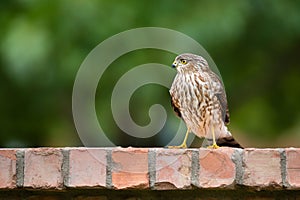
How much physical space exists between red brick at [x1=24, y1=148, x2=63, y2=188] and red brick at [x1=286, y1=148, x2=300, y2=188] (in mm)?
614

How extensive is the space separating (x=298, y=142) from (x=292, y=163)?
13.9 feet

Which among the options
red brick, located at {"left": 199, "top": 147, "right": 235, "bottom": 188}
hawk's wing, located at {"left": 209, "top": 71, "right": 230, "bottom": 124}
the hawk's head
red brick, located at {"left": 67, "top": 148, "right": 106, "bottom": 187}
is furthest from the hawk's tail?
red brick, located at {"left": 67, "top": 148, "right": 106, "bottom": 187}

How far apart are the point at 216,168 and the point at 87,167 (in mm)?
349

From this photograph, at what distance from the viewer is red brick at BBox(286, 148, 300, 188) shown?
2311 millimetres

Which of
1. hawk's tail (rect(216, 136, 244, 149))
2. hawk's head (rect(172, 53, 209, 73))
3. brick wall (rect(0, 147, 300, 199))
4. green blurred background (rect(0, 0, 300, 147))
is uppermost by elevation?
green blurred background (rect(0, 0, 300, 147))

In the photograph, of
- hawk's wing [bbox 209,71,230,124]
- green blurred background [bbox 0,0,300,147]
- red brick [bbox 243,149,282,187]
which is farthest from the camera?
green blurred background [bbox 0,0,300,147]

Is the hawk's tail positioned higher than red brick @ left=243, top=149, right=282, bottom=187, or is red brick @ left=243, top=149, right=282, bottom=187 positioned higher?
the hawk's tail

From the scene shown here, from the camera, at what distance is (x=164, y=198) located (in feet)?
7.86

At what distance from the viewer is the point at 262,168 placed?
7.63 feet

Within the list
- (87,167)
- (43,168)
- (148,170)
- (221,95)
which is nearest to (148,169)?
(148,170)

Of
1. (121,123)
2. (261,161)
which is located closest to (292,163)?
(261,161)

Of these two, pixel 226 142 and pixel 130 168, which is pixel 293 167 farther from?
pixel 226 142

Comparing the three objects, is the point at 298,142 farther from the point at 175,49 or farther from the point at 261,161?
the point at 261,161

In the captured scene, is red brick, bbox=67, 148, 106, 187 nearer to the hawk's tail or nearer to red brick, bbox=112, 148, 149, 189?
red brick, bbox=112, 148, 149, 189
